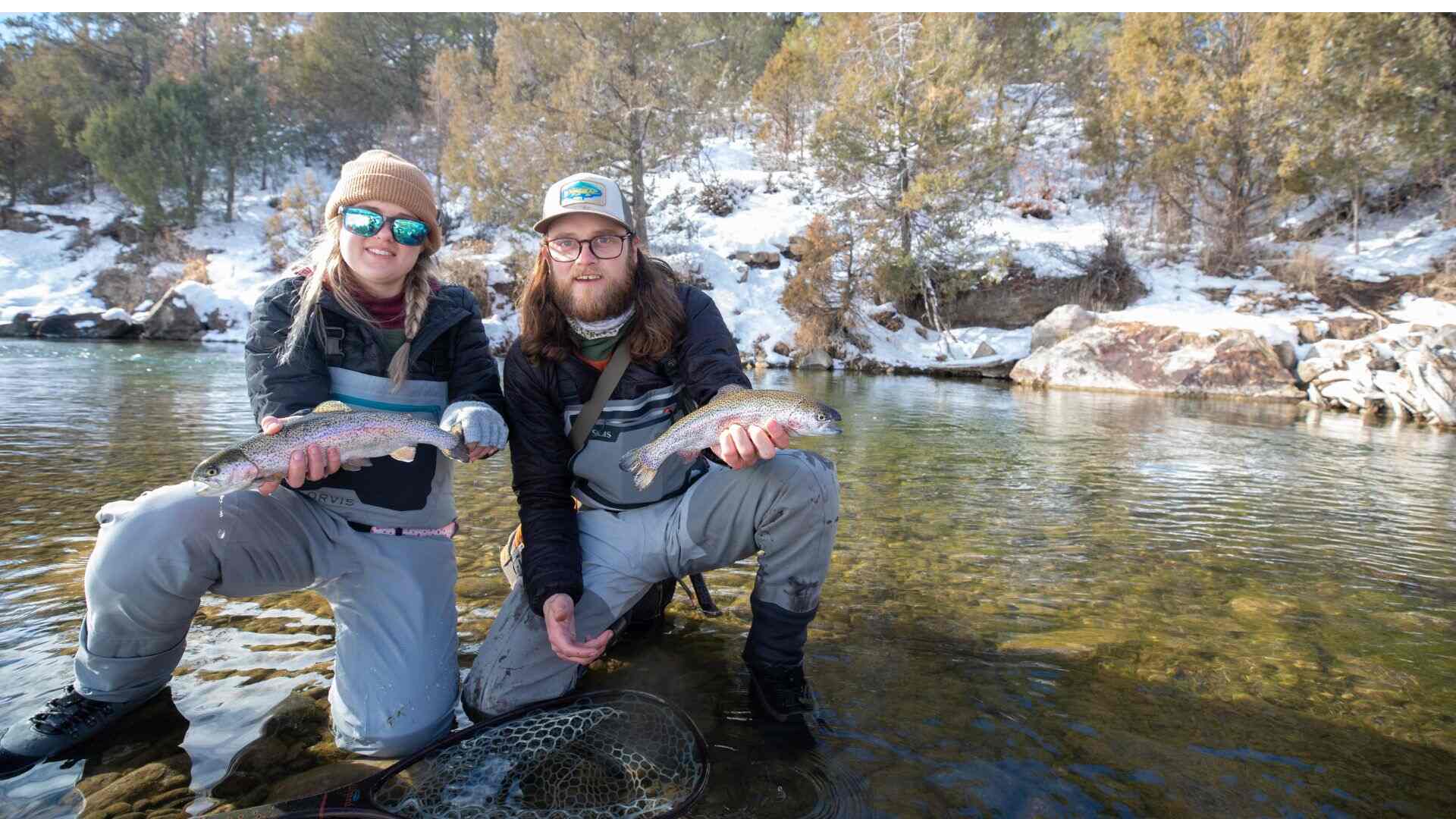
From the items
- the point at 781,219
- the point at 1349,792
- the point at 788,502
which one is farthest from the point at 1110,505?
the point at 781,219

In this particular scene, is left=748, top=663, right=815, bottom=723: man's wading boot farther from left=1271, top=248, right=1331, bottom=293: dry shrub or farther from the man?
left=1271, top=248, right=1331, bottom=293: dry shrub

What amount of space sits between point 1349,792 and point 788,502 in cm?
209

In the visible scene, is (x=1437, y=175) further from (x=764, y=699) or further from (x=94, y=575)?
(x=94, y=575)

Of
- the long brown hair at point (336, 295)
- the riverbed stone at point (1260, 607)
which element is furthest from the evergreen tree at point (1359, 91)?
the long brown hair at point (336, 295)

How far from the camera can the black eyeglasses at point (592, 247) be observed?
10.4 ft

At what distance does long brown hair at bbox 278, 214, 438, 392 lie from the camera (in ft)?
9.46

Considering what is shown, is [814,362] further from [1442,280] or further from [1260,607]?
[1260,607]

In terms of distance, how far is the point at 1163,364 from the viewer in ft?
62.1

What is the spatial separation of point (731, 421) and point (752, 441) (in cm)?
12

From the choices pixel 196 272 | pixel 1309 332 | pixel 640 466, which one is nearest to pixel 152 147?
pixel 196 272

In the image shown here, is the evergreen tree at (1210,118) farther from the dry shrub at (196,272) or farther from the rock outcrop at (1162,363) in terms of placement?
the dry shrub at (196,272)

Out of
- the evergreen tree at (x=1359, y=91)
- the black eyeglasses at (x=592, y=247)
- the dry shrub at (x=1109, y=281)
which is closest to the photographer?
the black eyeglasses at (x=592, y=247)

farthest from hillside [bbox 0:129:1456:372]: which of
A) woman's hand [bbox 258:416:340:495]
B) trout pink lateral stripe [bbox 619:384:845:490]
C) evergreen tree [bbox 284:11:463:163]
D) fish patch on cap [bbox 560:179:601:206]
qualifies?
woman's hand [bbox 258:416:340:495]

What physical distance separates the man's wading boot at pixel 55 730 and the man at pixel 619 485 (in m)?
1.22
